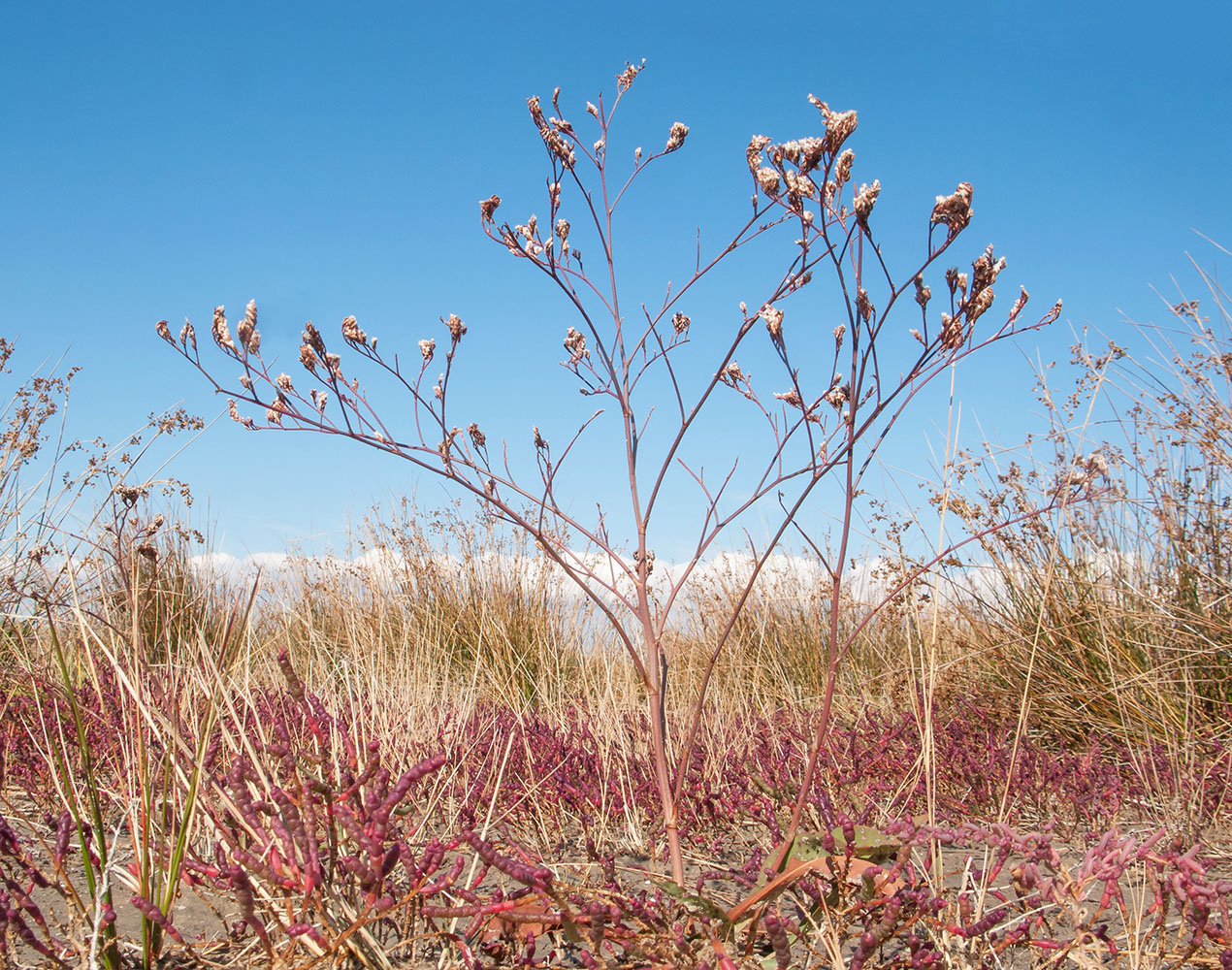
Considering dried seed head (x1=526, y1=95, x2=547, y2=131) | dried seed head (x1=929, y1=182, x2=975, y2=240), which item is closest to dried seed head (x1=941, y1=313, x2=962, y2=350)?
dried seed head (x1=929, y1=182, x2=975, y2=240)

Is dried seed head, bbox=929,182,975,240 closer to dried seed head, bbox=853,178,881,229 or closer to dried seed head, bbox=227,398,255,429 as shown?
dried seed head, bbox=853,178,881,229

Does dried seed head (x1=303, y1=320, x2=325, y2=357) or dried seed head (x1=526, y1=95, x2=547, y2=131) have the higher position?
dried seed head (x1=526, y1=95, x2=547, y2=131)

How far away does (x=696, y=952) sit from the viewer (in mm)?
1466

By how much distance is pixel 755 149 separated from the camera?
5.82ft

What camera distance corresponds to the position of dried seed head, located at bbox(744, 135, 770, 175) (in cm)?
175

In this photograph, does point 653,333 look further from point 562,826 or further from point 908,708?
point 908,708

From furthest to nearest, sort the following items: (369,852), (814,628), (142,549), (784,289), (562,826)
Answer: (814,628), (562,826), (784,289), (142,549), (369,852)

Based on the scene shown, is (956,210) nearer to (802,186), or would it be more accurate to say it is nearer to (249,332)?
(802,186)

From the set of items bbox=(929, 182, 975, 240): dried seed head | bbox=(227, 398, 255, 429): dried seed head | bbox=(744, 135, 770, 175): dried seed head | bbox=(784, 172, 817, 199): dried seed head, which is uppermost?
bbox=(744, 135, 770, 175): dried seed head

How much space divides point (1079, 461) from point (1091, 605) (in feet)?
7.53

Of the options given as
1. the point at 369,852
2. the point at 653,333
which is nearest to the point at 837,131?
the point at 653,333

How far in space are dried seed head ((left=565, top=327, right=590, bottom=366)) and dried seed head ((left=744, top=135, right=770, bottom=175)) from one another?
495mm

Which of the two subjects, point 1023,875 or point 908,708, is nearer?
point 1023,875

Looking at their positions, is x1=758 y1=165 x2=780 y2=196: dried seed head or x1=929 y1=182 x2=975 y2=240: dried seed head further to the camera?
x1=758 y1=165 x2=780 y2=196: dried seed head
